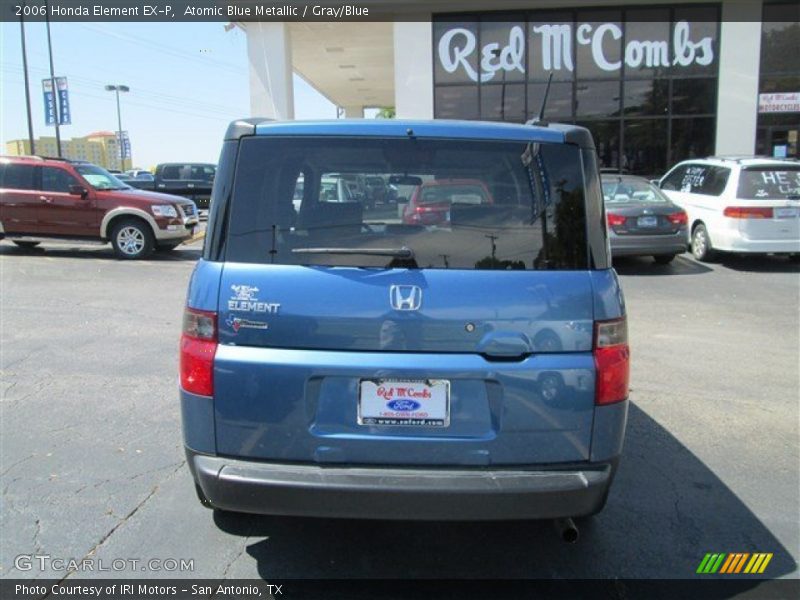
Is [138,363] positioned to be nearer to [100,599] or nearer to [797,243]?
[100,599]

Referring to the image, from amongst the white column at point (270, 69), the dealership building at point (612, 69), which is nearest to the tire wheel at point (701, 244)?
the dealership building at point (612, 69)

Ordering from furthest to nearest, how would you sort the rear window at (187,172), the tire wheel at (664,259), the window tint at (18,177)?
the rear window at (187,172) → the window tint at (18,177) → the tire wheel at (664,259)

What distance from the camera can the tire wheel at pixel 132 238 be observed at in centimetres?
1245

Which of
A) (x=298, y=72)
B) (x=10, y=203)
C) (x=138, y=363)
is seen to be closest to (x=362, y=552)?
(x=138, y=363)

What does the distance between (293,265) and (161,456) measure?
215 cm

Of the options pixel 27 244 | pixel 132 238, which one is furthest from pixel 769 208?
pixel 27 244

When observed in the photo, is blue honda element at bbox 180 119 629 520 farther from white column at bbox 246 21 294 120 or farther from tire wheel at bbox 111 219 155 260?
white column at bbox 246 21 294 120

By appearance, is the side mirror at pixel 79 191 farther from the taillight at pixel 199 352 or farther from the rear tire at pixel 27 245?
the taillight at pixel 199 352

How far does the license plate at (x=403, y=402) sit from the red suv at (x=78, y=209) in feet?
35.3

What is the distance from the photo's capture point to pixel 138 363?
6.20 m

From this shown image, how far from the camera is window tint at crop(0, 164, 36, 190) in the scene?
12711 mm

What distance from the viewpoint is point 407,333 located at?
8.77 feet

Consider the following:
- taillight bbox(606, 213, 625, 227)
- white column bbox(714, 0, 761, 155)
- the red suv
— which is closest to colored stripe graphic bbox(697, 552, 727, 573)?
taillight bbox(606, 213, 625, 227)

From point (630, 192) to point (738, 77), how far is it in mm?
9166
